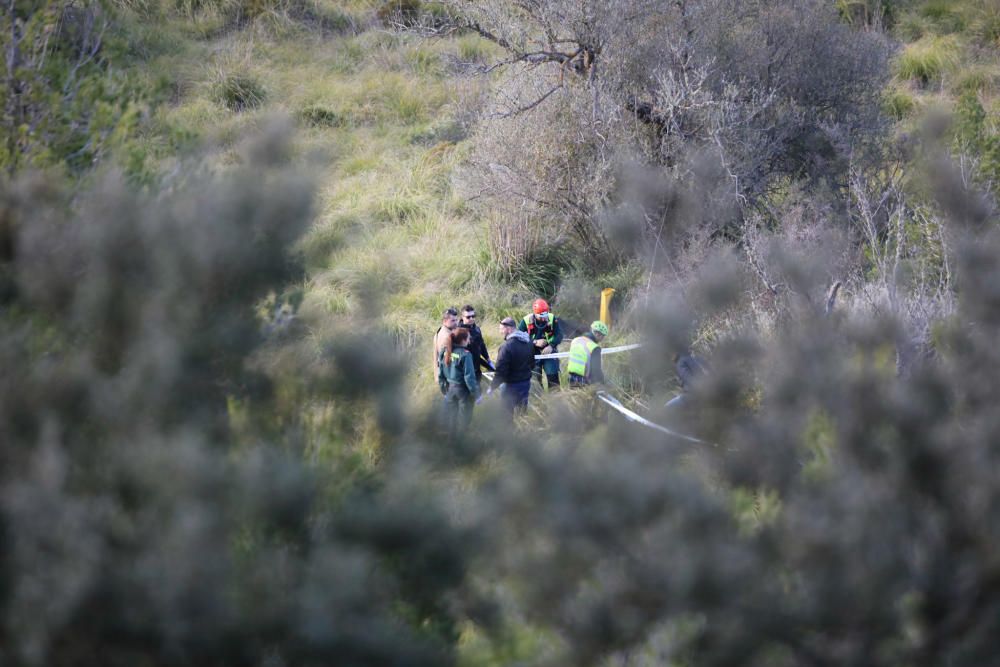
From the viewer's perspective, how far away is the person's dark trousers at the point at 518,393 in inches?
336

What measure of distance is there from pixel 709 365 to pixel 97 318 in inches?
107

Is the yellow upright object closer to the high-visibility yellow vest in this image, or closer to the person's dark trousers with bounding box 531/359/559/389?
the person's dark trousers with bounding box 531/359/559/389

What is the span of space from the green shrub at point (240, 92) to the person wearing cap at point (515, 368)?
10322 mm

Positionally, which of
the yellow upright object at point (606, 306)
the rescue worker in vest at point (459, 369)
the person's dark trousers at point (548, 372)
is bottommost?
the yellow upright object at point (606, 306)

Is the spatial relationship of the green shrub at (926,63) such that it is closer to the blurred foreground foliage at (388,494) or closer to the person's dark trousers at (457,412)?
the person's dark trousers at (457,412)

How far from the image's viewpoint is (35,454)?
355cm

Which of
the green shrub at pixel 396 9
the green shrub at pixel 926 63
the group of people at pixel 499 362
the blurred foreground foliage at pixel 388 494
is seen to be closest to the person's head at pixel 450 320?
the group of people at pixel 499 362

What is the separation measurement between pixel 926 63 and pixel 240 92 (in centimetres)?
1301

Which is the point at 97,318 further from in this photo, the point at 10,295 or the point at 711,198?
the point at 711,198

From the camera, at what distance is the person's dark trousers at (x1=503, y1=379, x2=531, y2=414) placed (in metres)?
8.55

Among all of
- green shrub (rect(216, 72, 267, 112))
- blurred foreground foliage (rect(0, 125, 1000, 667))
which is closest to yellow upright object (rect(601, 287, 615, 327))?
blurred foreground foliage (rect(0, 125, 1000, 667))

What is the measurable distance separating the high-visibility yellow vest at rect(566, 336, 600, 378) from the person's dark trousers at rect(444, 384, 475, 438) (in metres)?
1.08

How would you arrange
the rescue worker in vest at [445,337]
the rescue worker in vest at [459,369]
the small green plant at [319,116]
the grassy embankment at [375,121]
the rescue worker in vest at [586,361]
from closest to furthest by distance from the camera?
the rescue worker in vest at [459,369], the rescue worker in vest at [445,337], the rescue worker in vest at [586,361], the grassy embankment at [375,121], the small green plant at [319,116]

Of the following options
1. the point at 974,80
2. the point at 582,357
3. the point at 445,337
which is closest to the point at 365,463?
the point at 445,337
